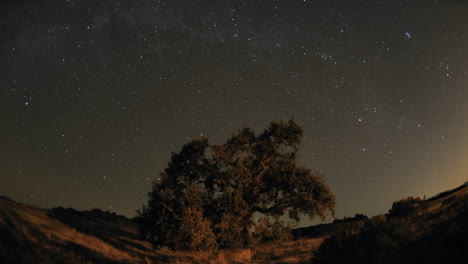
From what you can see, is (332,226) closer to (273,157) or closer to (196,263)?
(273,157)

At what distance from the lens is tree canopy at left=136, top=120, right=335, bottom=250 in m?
25.0

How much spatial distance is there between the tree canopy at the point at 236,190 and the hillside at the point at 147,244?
1.78 metres

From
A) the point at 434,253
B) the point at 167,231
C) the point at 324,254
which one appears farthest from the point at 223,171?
the point at 434,253

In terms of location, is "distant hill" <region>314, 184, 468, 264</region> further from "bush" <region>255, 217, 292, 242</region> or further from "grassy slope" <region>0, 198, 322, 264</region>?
"bush" <region>255, 217, 292, 242</region>

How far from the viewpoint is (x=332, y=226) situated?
129ft

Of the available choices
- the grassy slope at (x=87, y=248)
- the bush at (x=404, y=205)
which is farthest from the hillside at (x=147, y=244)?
the bush at (x=404, y=205)

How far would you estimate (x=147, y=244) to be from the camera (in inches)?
1154

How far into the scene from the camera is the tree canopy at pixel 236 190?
25.0 m

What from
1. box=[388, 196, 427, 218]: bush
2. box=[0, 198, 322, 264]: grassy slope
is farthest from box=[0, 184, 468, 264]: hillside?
box=[388, 196, 427, 218]: bush

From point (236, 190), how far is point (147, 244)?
30.6 feet

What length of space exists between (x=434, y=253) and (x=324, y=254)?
4284mm

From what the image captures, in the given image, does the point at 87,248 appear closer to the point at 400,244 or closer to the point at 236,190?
the point at 236,190

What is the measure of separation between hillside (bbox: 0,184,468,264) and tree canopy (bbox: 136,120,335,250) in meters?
1.78

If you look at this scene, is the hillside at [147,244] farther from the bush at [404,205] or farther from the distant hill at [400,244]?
the bush at [404,205]
